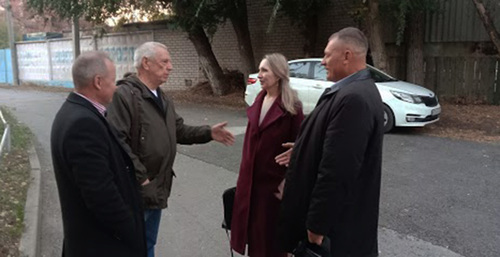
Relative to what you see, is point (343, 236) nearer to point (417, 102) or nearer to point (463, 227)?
point (463, 227)

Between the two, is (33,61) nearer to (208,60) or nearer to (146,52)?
(208,60)

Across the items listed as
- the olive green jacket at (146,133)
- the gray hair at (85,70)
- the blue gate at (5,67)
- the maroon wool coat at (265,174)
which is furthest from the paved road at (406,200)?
the blue gate at (5,67)

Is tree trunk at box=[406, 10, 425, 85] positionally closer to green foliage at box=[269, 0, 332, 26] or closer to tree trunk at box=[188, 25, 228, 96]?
green foliage at box=[269, 0, 332, 26]

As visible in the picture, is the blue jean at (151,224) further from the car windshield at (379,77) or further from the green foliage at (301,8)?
the green foliage at (301,8)

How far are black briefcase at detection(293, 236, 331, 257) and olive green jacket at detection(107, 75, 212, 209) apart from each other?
3.35ft

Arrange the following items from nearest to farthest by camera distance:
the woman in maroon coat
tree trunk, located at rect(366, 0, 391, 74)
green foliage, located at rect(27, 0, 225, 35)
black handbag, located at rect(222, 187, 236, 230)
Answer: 1. the woman in maroon coat
2. black handbag, located at rect(222, 187, 236, 230)
3. tree trunk, located at rect(366, 0, 391, 74)
4. green foliage, located at rect(27, 0, 225, 35)

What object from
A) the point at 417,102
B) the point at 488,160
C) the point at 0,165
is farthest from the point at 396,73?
the point at 0,165

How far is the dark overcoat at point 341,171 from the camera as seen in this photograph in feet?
7.11

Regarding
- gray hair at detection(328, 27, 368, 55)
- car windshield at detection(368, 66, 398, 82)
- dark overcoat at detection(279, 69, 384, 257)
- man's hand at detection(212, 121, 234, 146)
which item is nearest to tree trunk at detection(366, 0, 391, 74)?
car windshield at detection(368, 66, 398, 82)

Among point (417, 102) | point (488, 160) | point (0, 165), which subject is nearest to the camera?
Result: point (0, 165)

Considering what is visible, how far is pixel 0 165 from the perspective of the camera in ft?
18.7

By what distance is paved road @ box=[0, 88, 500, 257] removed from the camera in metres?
4.08

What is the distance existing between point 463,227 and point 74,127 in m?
3.83

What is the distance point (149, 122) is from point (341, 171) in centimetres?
130
